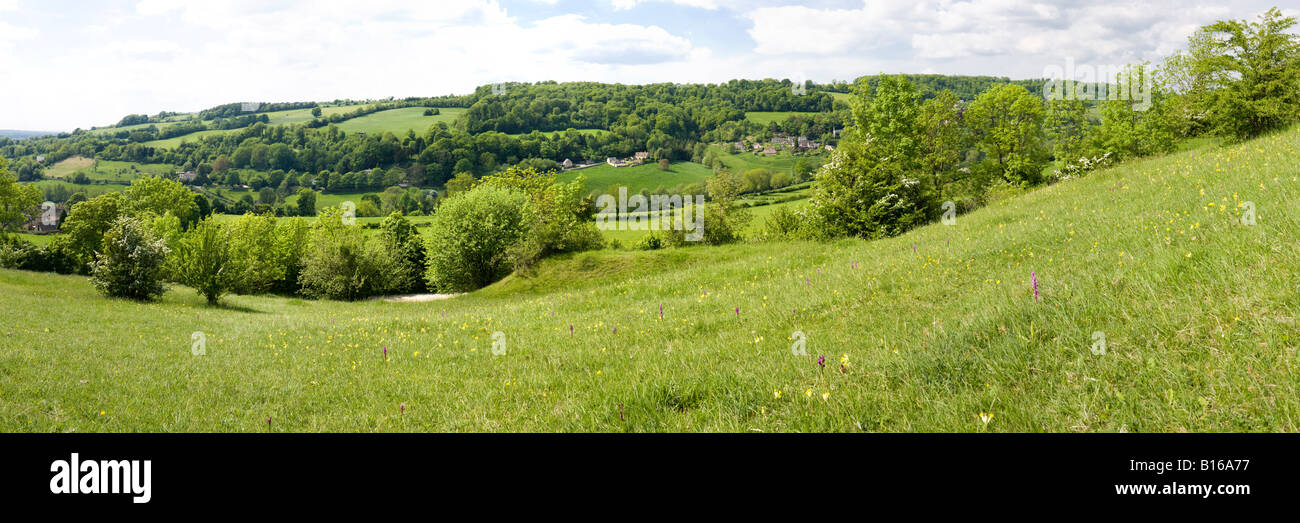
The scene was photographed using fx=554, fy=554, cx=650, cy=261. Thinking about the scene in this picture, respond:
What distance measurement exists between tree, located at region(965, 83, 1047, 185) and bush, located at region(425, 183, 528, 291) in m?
43.8

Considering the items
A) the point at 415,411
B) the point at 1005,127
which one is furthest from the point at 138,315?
the point at 1005,127

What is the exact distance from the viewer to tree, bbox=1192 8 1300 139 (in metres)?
24.2

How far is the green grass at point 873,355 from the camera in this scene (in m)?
4.21

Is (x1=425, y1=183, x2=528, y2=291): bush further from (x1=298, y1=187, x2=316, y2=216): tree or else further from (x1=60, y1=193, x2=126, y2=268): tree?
(x1=298, y1=187, x2=316, y2=216): tree

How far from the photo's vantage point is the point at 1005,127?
5003cm

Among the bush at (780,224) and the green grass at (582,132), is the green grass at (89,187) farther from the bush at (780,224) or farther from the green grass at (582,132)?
the bush at (780,224)

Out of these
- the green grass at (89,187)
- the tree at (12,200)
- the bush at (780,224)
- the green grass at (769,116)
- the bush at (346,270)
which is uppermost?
the green grass at (769,116)

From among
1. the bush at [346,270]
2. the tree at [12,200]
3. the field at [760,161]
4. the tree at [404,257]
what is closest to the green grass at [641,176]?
the field at [760,161]

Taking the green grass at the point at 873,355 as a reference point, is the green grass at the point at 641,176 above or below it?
above

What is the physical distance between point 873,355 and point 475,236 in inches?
2006

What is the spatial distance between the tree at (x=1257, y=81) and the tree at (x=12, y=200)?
10613 centimetres

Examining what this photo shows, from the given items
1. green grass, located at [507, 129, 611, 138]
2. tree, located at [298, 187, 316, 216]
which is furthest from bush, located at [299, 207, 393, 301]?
green grass, located at [507, 129, 611, 138]
